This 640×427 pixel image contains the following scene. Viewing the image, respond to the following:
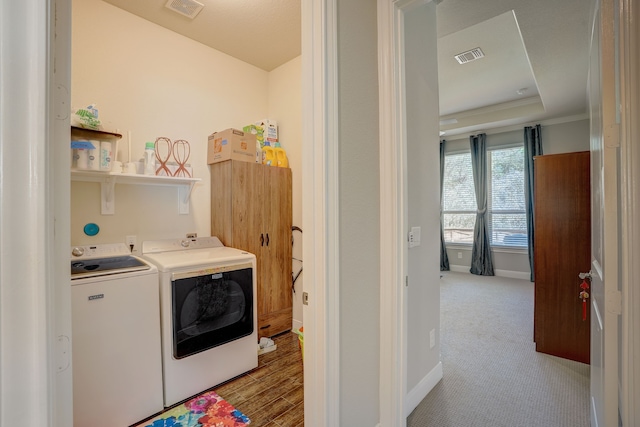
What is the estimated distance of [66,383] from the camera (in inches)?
19.6

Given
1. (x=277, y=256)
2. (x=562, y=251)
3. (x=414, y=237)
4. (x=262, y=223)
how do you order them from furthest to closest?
(x=277, y=256) < (x=262, y=223) < (x=562, y=251) < (x=414, y=237)

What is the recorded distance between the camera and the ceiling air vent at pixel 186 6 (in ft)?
7.72

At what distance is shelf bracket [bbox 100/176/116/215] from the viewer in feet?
7.56

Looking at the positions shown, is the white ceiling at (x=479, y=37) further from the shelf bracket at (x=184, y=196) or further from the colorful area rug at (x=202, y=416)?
the colorful area rug at (x=202, y=416)

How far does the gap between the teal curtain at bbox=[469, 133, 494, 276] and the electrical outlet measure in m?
5.68

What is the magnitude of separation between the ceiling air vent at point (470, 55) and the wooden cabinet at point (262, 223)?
243cm

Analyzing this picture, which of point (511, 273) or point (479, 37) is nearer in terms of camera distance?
point (479, 37)

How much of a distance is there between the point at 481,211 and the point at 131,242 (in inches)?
226

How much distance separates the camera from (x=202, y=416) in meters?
1.86

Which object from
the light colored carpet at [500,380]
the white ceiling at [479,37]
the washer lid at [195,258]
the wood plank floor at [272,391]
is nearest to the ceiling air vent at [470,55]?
the white ceiling at [479,37]

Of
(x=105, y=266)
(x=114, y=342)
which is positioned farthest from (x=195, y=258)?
(x=114, y=342)

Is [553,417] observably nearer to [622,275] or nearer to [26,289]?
[622,275]

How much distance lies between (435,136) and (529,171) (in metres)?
4.02

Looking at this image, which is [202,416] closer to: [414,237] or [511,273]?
[414,237]
